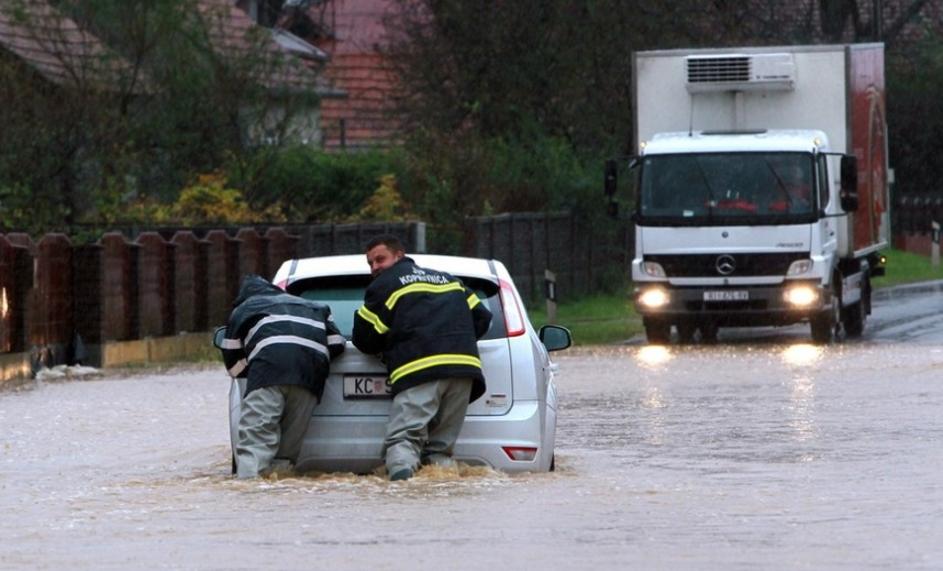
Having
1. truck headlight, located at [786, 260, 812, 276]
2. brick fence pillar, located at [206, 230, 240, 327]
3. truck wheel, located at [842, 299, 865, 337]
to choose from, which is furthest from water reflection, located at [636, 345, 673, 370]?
brick fence pillar, located at [206, 230, 240, 327]

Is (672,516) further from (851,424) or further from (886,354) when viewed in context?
(886,354)

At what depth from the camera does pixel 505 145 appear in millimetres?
41250

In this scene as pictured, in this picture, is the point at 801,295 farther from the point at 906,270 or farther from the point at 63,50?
the point at 906,270

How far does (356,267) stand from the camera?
12750 mm

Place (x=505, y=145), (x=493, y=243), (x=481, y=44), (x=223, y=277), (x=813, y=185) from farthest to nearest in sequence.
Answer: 1. (x=481, y=44)
2. (x=505, y=145)
3. (x=493, y=243)
4. (x=223, y=277)
5. (x=813, y=185)

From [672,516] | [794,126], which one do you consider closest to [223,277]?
[794,126]

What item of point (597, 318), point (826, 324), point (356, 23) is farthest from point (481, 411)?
point (356, 23)

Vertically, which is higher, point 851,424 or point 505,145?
point 505,145

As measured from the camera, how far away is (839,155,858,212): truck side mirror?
2709 centimetres

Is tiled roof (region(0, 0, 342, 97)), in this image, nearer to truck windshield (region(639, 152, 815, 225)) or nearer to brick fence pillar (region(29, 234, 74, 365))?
brick fence pillar (region(29, 234, 74, 365))

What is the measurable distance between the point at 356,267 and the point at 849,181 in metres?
15.3

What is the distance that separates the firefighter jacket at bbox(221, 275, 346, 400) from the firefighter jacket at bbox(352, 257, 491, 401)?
20 centimetres

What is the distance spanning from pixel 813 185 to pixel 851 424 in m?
10.7

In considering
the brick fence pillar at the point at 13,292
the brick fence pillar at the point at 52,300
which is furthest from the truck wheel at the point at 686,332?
the brick fence pillar at the point at 13,292
